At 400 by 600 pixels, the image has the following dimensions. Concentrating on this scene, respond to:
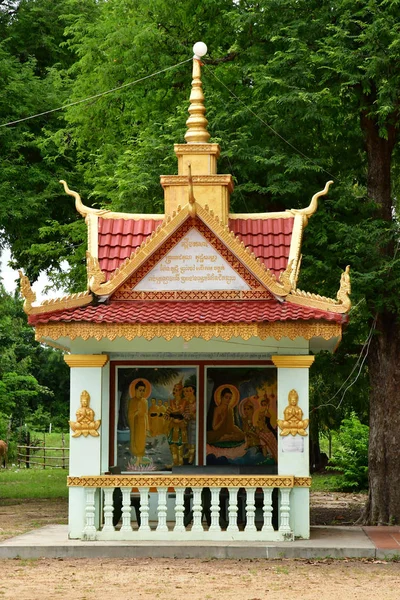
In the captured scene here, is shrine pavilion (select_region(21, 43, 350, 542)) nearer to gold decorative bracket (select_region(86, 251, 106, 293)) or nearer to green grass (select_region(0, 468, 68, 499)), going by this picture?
gold decorative bracket (select_region(86, 251, 106, 293))

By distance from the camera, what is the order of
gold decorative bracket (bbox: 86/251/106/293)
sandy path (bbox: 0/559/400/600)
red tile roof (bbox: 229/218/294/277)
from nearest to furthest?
sandy path (bbox: 0/559/400/600)
gold decorative bracket (bbox: 86/251/106/293)
red tile roof (bbox: 229/218/294/277)

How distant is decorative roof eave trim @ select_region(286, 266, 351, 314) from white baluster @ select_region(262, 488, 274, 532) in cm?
256

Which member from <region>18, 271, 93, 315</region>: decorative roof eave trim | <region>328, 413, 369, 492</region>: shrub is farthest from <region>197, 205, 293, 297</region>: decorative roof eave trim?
<region>328, 413, 369, 492</region>: shrub

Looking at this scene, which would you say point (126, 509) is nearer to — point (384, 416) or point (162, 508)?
point (162, 508)

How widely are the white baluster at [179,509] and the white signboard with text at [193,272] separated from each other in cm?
282

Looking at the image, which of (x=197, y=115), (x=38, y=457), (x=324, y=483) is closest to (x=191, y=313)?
(x=197, y=115)

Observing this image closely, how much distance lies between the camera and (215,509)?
15.0m

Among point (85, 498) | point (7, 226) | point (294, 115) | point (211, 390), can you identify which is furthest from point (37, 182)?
point (85, 498)

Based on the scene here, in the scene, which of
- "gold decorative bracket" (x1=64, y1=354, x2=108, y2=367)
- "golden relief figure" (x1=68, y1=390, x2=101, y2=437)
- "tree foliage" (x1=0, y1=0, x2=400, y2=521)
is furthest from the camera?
"tree foliage" (x1=0, y1=0, x2=400, y2=521)

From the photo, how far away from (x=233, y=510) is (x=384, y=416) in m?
5.08

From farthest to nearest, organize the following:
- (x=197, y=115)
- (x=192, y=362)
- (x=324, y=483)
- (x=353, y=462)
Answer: (x=324, y=483) < (x=353, y=462) < (x=197, y=115) < (x=192, y=362)

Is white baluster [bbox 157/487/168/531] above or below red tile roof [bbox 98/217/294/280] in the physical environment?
below

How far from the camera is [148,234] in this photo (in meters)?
17.1

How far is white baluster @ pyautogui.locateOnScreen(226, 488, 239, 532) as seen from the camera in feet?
49.2
